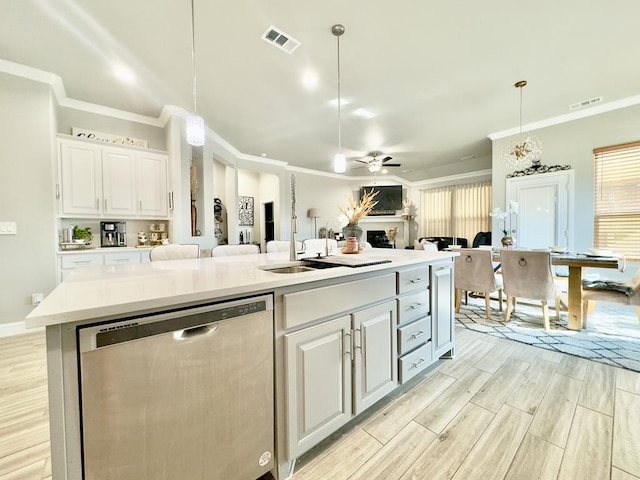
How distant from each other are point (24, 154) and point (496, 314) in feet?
19.3

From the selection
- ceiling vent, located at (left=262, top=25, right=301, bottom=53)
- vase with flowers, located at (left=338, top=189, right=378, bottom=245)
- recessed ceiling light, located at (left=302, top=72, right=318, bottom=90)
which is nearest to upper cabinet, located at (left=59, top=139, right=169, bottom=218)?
recessed ceiling light, located at (left=302, top=72, right=318, bottom=90)

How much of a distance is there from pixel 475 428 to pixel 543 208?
4.37 m

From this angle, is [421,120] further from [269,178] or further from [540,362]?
[269,178]

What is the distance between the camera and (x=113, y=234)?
377 cm

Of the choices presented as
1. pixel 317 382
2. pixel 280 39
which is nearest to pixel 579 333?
pixel 317 382

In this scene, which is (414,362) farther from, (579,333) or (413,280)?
(579,333)

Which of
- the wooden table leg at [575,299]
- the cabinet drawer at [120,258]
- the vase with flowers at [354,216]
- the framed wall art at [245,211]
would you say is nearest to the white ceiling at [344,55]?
the vase with flowers at [354,216]

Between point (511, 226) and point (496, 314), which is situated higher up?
point (511, 226)

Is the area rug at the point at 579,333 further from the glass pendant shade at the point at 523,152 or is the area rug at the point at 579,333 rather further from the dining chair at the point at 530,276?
the glass pendant shade at the point at 523,152

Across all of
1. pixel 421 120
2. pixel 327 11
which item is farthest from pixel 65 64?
pixel 421 120

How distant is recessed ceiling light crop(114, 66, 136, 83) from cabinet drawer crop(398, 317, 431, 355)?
3699 millimetres

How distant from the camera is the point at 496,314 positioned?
344cm

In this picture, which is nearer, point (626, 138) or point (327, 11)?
point (327, 11)

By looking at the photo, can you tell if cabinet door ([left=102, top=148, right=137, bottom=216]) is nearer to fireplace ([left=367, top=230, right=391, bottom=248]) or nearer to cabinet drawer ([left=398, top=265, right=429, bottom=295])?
cabinet drawer ([left=398, top=265, right=429, bottom=295])
